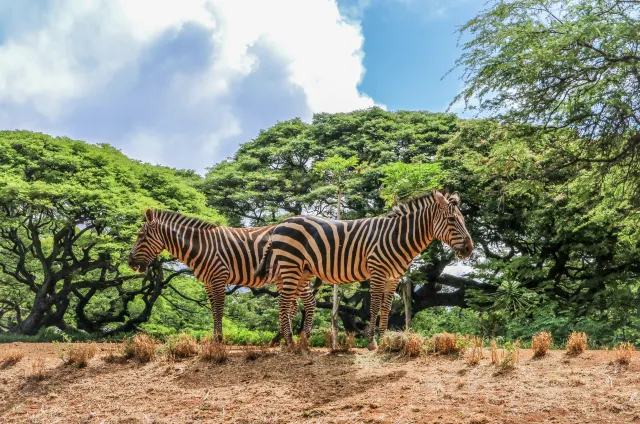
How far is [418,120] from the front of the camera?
24641mm

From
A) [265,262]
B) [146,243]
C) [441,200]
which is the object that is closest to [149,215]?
[146,243]

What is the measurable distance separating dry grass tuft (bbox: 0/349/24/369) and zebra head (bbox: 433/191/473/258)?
25.9ft

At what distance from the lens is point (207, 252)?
10.4 m

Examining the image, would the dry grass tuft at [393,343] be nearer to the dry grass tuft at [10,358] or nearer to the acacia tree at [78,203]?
the dry grass tuft at [10,358]

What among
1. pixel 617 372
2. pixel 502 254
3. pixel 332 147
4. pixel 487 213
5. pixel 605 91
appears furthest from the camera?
pixel 332 147

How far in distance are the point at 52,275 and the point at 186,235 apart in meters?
9.94

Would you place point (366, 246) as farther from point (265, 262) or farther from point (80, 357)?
point (80, 357)

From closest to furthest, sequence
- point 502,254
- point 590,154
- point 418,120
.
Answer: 1. point 590,154
2. point 502,254
3. point 418,120

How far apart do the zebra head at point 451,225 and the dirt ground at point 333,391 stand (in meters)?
1.77

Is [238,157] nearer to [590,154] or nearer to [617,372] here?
[590,154]

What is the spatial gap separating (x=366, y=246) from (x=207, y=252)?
321 centimetres

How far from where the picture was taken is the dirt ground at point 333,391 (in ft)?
18.5

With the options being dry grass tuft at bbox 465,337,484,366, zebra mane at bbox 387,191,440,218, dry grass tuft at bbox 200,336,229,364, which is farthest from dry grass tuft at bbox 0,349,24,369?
dry grass tuft at bbox 465,337,484,366

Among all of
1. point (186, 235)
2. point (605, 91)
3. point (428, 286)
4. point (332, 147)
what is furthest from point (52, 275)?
point (605, 91)
